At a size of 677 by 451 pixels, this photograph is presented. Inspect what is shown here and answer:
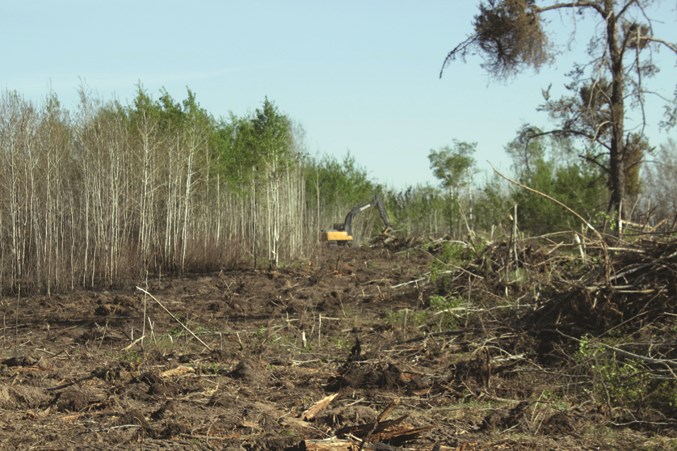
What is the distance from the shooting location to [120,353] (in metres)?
7.53

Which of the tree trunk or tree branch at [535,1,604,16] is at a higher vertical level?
tree branch at [535,1,604,16]

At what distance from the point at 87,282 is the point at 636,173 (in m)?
12.1

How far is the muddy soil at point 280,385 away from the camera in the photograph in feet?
14.6

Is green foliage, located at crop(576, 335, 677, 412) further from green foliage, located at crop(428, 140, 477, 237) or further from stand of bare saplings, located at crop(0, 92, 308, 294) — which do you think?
green foliage, located at crop(428, 140, 477, 237)

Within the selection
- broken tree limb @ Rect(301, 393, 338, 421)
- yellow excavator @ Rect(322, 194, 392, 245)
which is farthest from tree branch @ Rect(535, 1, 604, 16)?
broken tree limb @ Rect(301, 393, 338, 421)

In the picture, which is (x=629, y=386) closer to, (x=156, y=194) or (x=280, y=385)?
(x=280, y=385)

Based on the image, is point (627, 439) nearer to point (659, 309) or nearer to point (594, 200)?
point (659, 309)

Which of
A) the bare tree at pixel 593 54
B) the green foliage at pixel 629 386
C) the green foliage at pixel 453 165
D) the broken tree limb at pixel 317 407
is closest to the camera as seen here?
the broken tree limb at pixel 317 407

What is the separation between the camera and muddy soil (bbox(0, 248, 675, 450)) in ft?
14.6

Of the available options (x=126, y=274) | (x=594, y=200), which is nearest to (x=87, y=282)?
(x=126, y=274)

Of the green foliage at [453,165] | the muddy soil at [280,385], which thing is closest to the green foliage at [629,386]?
the muddy soil at [280,385]

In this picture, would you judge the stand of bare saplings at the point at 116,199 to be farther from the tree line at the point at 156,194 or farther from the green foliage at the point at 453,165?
the green foliage at the point at 453,165

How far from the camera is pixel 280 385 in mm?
5945

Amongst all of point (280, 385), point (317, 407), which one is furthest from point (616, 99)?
point (317, 407)
